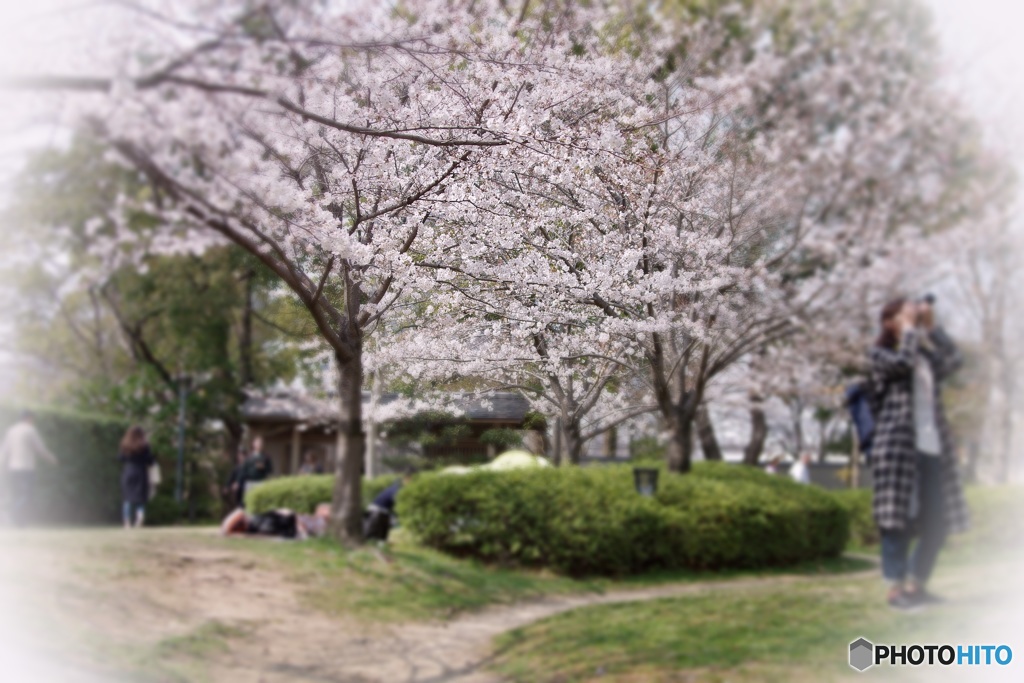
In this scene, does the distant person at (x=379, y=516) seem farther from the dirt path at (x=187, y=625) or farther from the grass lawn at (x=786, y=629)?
the grass lawn at (x=786, y=629)

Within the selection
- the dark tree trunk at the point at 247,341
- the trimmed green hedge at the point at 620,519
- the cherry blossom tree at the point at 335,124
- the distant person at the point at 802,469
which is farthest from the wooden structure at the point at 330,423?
the distant person at the point at 802,469

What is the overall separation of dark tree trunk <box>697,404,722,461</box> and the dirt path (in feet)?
4.51

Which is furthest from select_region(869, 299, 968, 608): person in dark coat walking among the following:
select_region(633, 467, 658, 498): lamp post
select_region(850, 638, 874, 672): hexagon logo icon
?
select_region(633, 467, 658, 498): lamp post

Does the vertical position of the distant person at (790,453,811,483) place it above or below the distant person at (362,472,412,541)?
above

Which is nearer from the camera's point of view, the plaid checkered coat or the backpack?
the plaid checkered coat

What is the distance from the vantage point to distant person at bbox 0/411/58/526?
2.61 meters

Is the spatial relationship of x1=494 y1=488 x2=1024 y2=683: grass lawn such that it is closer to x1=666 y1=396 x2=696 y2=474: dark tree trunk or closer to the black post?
x1=666 y1=396 x2=696 y2=474: dark tree trunk

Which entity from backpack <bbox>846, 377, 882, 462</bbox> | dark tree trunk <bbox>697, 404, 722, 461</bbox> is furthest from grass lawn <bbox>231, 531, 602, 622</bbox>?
backpack <bbox>846, 377, 882, 462</bbox>

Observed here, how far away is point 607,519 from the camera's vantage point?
629 centimetres

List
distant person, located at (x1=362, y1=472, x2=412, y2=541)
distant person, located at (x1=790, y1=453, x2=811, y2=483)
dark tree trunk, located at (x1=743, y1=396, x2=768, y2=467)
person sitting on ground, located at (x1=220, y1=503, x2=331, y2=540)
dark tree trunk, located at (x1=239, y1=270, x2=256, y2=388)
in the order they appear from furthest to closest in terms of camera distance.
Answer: distant person, located at (x1=790, y1=453, x2=811, y2=483) → dark tree trunk, located at (x1=743, y1=396, x2=768, y2=467) → distant person, located at (x1=362, y1=472, x2=412, y2=541) → person sitting on ground, located at (x1=220, y1=503, x2=331, y2=540) → dark tree trunk, located at (x1=239, y1=270, x2=256, y2=388)

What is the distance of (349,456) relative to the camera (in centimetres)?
304

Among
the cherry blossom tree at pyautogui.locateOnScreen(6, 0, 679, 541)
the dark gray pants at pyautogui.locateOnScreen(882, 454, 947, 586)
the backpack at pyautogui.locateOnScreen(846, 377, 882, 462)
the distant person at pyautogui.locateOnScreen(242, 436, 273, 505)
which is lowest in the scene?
the dark gray pants at pyautogui.locateOnScreen(882, 454, 947, 586)

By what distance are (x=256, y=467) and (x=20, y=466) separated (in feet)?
2.53

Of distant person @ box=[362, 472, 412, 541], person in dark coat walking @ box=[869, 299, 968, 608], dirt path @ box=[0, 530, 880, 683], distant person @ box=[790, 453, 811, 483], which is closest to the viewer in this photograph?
person in dark coat walking @ box=[869, 299, 968, 608]
